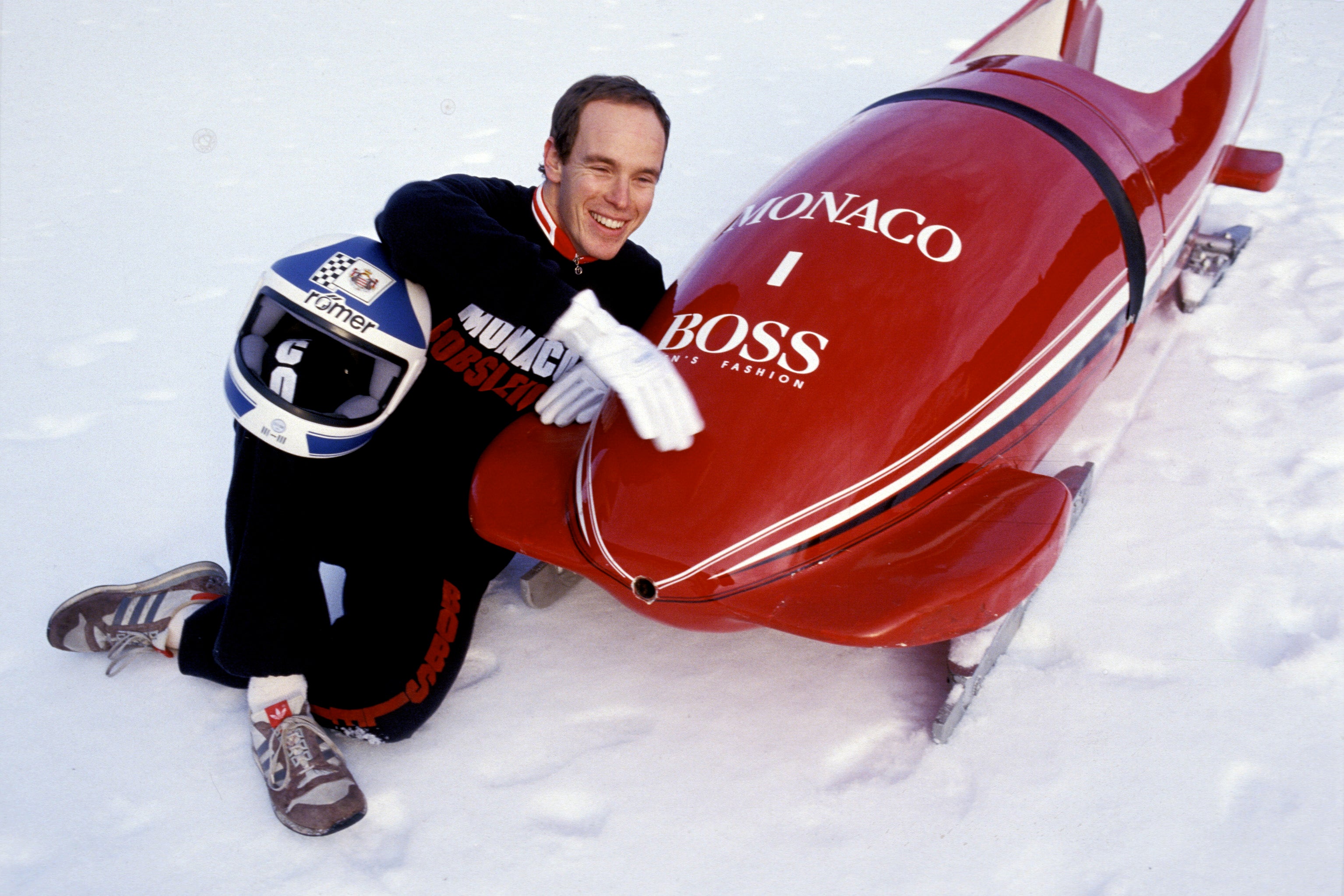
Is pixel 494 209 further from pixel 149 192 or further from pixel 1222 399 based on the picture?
pixel 149 192

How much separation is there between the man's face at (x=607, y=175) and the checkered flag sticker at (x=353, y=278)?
35cm

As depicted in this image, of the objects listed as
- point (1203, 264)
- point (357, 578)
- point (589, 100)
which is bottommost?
point (357, 578)

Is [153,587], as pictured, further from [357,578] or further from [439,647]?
[439,647]

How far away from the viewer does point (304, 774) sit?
5.11 ft

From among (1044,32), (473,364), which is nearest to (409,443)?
(473,364)

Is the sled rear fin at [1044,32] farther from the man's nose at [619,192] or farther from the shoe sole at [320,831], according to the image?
the shoe sole at [320,831]

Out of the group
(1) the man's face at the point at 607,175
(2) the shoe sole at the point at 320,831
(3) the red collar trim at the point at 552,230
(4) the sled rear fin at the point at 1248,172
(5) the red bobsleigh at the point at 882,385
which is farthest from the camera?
(4) the sled rear fin at the point at 1248,172

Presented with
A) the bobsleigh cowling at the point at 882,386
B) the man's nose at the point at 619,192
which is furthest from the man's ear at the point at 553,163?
the bobsleigh cowling at the point at 882,386

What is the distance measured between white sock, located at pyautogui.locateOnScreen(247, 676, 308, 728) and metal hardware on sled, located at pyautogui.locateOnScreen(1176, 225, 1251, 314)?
2305 millimetres

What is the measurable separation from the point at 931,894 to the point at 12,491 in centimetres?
214

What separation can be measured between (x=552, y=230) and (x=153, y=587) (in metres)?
1.00

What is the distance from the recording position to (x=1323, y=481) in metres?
2.05

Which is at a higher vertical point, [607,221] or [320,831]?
[607,221]

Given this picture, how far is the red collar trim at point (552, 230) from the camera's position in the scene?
187cm
